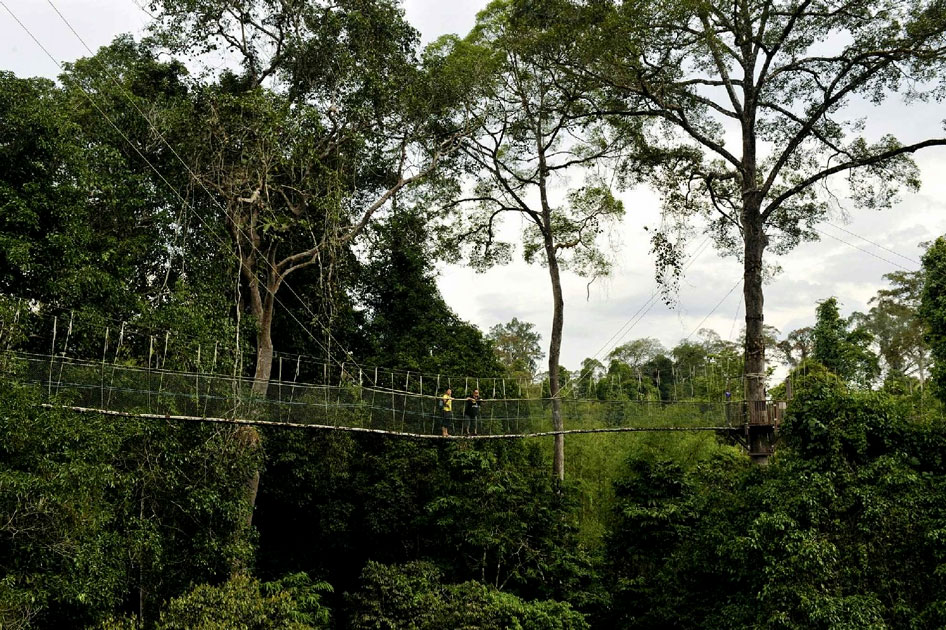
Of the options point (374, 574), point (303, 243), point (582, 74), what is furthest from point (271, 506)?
point (582, 74)

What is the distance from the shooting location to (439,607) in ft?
37.5

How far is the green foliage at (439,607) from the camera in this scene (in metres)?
11.2

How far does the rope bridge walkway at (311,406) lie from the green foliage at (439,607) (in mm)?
2336

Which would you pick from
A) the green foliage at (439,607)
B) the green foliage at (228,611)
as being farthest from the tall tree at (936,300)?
the green foliage at (228,611)

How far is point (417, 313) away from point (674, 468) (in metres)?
6.16

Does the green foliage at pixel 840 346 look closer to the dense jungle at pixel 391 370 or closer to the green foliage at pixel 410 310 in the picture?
the dense jungle at pixel 391 370

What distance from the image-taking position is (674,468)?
1313 centimetres

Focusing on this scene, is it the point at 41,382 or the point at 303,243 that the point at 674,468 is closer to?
the point at 303,243

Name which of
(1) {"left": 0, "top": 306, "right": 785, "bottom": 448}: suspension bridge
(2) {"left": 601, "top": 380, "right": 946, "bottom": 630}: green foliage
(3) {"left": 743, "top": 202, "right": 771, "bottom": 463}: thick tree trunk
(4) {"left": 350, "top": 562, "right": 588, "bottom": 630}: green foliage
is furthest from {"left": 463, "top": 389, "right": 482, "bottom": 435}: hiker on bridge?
(3) {"left": 743, "top": 202, "right": 771, "bottom": 463}: thick tree trunk

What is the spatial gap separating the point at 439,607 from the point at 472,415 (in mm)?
2697

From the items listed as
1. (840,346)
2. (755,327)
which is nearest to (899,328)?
(840,346)

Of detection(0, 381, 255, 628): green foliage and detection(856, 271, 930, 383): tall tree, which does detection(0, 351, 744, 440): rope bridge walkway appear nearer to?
detection(0, 381, 255, 628): green foliage

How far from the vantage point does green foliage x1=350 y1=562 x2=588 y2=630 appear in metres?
11.2

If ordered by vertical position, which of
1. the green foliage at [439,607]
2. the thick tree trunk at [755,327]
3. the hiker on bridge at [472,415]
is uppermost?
the thick tree trunk at [755,327]
